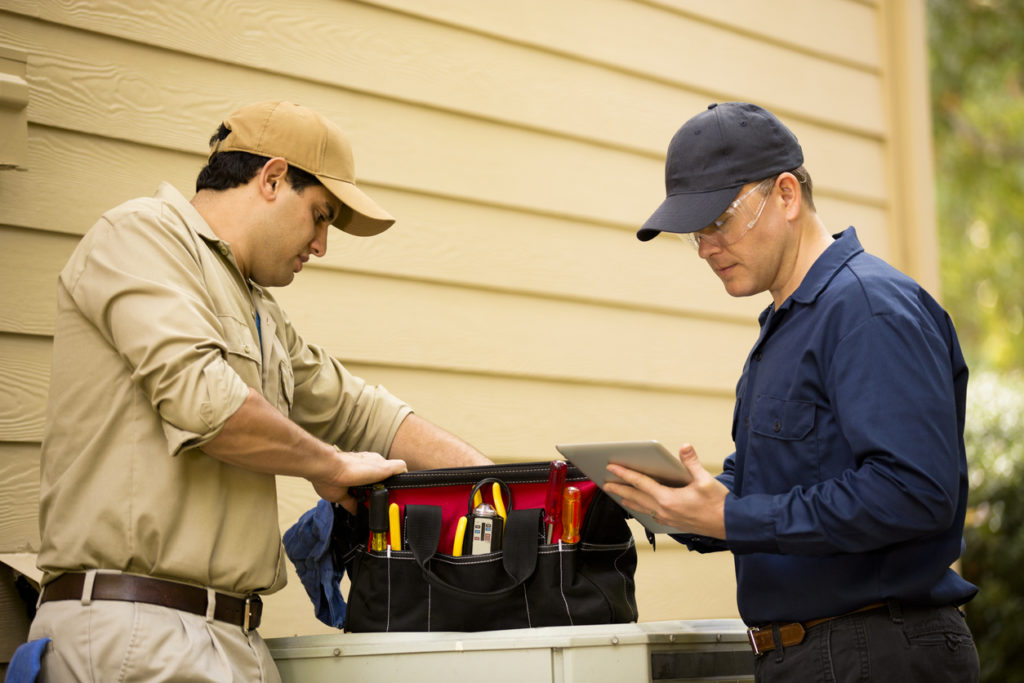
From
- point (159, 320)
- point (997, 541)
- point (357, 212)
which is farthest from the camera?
point (997, 541)

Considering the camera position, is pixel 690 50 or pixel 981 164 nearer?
pixel 690 50

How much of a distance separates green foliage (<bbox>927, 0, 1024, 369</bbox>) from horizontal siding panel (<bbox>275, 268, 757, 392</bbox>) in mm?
8914

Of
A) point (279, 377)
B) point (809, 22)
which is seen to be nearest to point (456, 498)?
point (279, 377)

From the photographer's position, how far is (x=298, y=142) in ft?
7.02

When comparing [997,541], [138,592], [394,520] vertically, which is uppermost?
[394,520]

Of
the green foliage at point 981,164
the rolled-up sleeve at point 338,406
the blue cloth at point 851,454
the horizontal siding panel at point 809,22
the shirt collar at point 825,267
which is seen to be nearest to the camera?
the blue cloth at point 851,454

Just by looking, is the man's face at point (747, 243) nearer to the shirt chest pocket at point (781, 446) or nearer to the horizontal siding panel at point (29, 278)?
the shirt chest pocket at point (781, 446)

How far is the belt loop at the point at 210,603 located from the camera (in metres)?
1.86

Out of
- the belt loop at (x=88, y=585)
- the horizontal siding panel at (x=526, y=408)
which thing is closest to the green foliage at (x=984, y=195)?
the horizontal siding panel at (x=526, y=408)

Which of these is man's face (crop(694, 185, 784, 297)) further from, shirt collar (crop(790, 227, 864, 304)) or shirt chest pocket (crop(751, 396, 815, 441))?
shirt chest pocket (crop(751, 396, 815, 441))

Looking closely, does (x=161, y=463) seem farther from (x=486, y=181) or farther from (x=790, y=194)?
(x=486, y=181)

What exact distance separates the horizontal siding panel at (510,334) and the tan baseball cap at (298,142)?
0.62 metres

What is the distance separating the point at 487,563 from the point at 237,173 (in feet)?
3.04

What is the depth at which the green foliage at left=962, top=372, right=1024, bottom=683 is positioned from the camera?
6.16m
